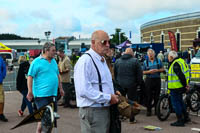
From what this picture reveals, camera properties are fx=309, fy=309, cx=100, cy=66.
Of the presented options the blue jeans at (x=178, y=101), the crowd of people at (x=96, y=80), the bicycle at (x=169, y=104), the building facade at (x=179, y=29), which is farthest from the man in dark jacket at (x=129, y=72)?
the building facade at (x=179, y=29)

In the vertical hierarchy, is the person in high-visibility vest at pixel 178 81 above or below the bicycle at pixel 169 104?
above

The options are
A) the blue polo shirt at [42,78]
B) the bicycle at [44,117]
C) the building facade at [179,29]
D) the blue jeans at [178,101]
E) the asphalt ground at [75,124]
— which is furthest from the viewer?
the building facade at [179,29]

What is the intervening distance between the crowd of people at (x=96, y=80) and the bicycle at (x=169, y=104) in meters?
0.56

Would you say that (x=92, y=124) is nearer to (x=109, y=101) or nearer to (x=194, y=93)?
(x=109, y=101)

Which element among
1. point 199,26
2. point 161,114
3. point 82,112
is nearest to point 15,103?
point 161,114

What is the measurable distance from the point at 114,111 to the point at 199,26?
216 ft

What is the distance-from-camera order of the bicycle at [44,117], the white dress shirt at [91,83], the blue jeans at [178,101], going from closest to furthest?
the white dress shirt at [91,83] < the bicycle at [44,117] < the blue jeans at [178,101]

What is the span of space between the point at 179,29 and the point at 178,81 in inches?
2607

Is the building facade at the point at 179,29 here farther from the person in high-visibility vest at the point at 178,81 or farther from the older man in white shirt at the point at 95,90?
the older man in white shirt at the point at 95,90

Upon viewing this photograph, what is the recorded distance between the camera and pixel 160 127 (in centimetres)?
725

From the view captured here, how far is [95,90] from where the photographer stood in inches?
131

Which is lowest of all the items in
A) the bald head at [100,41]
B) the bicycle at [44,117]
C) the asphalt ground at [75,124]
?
the asphalt ground at [75,124]

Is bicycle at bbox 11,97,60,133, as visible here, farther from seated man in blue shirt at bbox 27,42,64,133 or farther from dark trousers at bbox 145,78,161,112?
dark trousers at bbox 145,78,161,112

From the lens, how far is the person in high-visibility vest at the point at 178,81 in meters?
7.12
